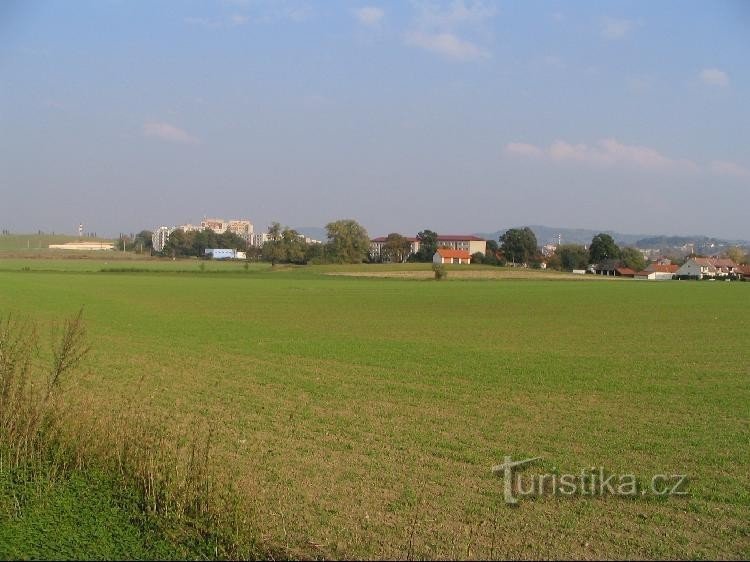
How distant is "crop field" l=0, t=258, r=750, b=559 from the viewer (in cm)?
659

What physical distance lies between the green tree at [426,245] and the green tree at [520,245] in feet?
52.1

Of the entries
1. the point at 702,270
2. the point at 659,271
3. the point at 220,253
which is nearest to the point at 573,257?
the point at 659,271

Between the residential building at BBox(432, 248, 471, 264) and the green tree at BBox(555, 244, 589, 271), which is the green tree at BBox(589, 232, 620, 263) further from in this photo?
the residential building at BBox(432, 248, 471, 264)

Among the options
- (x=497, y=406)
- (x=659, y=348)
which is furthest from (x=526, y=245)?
(x=497, y=406)

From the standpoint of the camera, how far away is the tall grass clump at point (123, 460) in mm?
6184

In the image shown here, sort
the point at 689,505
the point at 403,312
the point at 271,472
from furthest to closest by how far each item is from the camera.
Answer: the point at 403,312 < the point at 271,472 < the point at 689,505

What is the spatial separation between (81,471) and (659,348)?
66.5 feet

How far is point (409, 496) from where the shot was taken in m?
7.65

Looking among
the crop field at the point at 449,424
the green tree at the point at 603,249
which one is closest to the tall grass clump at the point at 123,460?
the crop field at the point at 449,424

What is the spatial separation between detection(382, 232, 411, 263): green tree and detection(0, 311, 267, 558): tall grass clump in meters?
146

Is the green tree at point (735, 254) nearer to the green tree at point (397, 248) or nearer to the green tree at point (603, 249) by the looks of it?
the green tree at point (603, 249)

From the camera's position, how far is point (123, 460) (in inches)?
298


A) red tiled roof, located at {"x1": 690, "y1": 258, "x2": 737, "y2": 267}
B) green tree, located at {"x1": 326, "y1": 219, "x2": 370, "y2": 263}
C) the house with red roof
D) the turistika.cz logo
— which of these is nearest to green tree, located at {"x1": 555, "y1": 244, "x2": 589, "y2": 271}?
the house with red roof

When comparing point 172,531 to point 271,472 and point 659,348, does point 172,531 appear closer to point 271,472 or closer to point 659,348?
point 271,472
